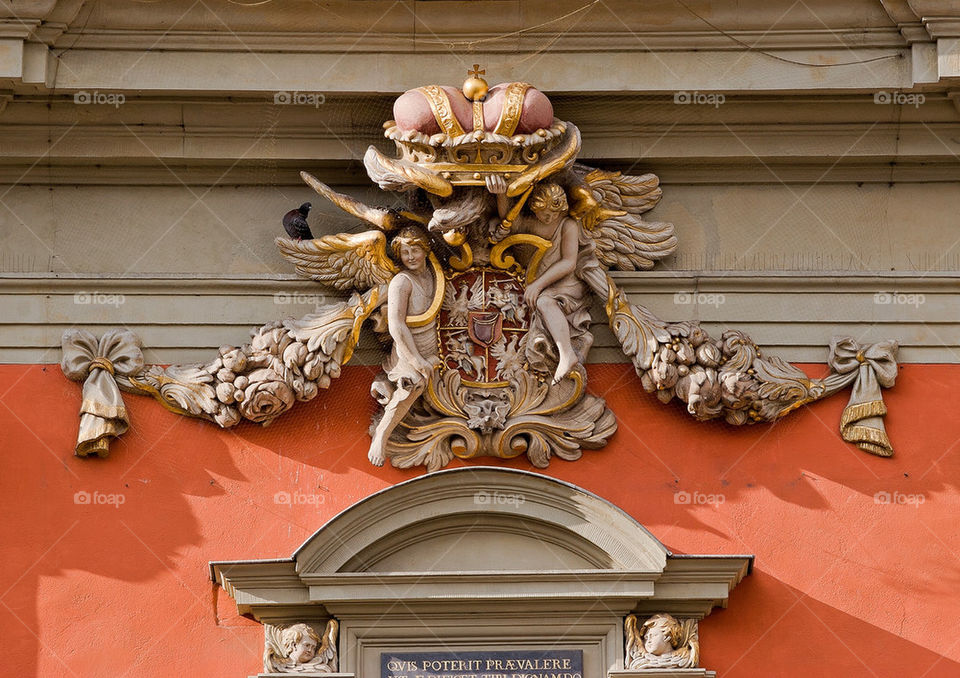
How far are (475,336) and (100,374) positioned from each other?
171cm

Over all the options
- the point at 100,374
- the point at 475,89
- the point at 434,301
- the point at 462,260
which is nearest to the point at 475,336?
the point at 434,301

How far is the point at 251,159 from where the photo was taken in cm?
996

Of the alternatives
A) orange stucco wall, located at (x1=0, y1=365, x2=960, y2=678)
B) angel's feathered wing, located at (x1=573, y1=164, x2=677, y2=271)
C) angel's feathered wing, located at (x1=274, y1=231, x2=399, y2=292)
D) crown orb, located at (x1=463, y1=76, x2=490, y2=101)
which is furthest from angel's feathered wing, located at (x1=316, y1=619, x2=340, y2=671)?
crown orb, located at (x1=463, y1=76, x2=490, y2=101)

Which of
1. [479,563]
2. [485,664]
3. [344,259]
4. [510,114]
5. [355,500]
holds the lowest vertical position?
[485,664]

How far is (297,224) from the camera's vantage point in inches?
387

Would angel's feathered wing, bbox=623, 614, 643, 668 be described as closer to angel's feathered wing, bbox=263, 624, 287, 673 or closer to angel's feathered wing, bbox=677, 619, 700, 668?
angel's feathered wing, bbox=677, 619, 700, 668

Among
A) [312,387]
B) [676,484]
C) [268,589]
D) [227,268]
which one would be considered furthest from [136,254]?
[676,484]

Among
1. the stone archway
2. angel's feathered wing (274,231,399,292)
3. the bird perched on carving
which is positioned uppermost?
the bird perched on carving

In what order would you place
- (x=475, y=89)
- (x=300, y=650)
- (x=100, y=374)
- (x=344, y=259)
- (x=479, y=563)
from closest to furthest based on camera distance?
(x=300, y=650) < (x=479, y=563) < (x=475, y=89) < (x=100, y=374) < (x=344, y=259)

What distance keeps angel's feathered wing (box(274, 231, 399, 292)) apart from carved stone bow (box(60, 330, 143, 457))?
0.84 meters

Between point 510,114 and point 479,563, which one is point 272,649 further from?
point 510,114

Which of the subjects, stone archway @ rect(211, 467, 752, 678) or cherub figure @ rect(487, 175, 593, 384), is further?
cherub figure @ rect(487, 175, 593, 384)

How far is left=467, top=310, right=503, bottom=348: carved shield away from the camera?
9.74 meters

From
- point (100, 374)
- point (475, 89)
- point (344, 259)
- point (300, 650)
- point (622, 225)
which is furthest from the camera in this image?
point (622, 225)
